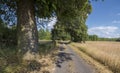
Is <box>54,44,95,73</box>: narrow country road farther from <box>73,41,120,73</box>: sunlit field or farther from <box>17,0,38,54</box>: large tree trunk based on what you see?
<box>17,0,38,54</box>: large tree trunk

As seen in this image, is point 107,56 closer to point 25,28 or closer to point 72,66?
point 72,66

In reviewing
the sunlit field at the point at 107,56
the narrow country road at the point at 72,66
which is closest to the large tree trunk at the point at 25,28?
the narrow country road at the point at 72,66

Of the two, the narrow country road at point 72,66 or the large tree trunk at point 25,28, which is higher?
the large tree trunk at point 25,28

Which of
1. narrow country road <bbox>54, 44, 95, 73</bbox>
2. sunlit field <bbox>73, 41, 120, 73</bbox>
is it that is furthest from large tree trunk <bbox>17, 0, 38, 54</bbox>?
sunlit field <bbox>73, 41, 120, 73</bbox>

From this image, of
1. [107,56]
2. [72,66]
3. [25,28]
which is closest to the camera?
[72,66]

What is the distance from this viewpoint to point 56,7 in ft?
46.9

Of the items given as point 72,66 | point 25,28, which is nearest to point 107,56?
point 72,66

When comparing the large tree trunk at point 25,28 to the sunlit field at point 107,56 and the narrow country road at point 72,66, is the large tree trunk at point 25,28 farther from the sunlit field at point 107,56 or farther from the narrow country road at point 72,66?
the sunlit field at point 107,56

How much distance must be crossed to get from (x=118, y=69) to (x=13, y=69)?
537 cm

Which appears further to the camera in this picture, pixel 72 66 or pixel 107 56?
pixel 107 56

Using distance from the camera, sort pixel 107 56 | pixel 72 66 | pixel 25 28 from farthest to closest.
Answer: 1. pixel 107 56
2. pixel 25 28
3. pixel 72 66

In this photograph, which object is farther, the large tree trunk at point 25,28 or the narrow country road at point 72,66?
the large tree trunk at point 25,28

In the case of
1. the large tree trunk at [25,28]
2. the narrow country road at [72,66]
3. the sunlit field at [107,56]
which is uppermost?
the large tree trunk at [25,28]

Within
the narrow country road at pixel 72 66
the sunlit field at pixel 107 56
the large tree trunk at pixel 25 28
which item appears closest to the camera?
the narrow country road at pixel 72 66
